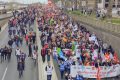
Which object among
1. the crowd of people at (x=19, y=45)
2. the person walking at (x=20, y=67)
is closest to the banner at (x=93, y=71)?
the person walking at (x=20, y=67)

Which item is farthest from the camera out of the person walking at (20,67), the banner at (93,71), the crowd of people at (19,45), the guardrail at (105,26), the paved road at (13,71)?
the guardrail at (105,26)

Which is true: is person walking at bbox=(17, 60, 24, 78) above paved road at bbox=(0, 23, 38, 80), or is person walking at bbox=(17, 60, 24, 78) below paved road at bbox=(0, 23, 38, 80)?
above

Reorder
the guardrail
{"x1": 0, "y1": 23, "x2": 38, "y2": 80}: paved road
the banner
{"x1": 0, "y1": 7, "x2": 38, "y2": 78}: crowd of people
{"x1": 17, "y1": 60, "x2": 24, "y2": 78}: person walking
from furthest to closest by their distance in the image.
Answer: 1. the guardrail
2. {"x1": 0, "y1": 7, "x2": 38, "y2": 78}: crowd of people
3. {"x1": 0, "y1": 23, "x2": 38, "y2": 80}: paved road
4. {"x1": 17, "y1": 60, "x2": 24, "y2": 78}: person walking
5. the banner

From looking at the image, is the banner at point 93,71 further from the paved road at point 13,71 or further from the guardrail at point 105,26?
the guardrail at point 105,26

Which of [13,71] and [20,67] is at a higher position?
[20,67]

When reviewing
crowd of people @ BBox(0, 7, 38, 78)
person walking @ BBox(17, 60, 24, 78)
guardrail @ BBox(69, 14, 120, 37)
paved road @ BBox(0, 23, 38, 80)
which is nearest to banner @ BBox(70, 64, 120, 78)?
paved road @ BBox(0, 23, 38, 80)

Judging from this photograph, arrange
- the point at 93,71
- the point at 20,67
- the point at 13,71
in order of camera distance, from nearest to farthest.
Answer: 1. the point at 93,71
2. the point at 20,67
3. the point at 13,71

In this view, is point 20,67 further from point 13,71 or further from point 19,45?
point 19,45

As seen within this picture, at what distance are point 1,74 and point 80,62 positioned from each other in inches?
227

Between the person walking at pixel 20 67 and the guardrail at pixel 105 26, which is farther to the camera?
the guardrail at pixel 105 26

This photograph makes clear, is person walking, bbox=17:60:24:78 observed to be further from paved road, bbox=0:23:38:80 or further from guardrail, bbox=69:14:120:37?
guardrail, bbox=69:14:120:37

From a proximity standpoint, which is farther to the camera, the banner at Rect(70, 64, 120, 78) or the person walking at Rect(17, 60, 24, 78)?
the person walking at Rect(17, 60, 24, 78)

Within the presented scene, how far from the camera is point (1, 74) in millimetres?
28609

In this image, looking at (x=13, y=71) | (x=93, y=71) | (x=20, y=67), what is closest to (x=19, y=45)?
(x=13, y=71)
